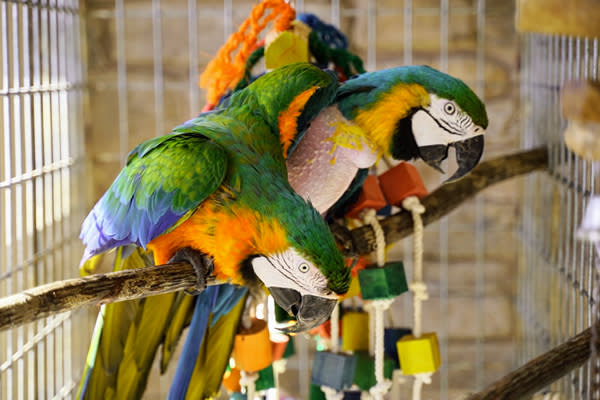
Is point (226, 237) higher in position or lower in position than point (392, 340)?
higher

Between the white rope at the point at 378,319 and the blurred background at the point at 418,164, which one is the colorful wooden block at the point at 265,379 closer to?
the white rope at the point at 378,319

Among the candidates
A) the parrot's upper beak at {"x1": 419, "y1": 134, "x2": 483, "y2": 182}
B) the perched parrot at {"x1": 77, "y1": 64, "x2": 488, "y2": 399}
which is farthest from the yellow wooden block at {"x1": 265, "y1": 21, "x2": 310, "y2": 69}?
the parrot's upper beak at {"x1": 419, "y1": 134, "x2": 483, "y2": 182}

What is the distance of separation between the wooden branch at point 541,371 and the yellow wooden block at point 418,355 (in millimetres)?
157

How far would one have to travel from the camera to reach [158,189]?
0.68 m

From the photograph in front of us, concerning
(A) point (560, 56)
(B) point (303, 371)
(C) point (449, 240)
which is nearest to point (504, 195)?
(C) point (449, 240)

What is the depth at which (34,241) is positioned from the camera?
100 cm

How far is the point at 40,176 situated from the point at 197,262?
0.44 m

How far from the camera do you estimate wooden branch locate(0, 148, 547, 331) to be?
0.51 metres

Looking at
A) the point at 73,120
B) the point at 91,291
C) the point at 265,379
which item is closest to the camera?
the point at 91,291

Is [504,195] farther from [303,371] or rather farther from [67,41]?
A: [67,41]

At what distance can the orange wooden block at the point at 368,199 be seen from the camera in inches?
34.2

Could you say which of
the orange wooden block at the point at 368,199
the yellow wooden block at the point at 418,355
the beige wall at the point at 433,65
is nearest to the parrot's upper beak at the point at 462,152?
the orange wooden block at the point at 368,199

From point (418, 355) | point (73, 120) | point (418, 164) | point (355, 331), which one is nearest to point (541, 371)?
point (418, 355)

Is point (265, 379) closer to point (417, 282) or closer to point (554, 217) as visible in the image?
point (417, 282)
